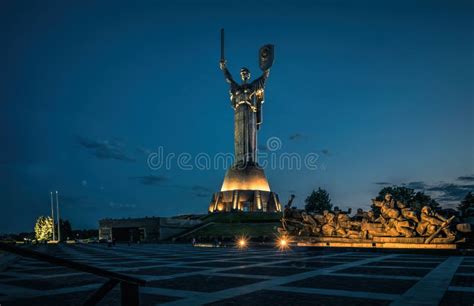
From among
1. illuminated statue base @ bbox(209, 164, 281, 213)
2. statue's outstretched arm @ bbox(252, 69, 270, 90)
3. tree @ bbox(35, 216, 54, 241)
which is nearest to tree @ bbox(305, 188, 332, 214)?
illuminated statue base @ bbox(209, 164, 281, 213)

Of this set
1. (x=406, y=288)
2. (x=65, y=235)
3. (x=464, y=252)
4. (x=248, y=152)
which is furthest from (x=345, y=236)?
(x=65, y=235)

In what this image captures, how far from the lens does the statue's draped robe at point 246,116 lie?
218 feet

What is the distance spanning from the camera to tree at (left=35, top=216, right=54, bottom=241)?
238 ft

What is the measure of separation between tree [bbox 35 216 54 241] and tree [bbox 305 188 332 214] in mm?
45860

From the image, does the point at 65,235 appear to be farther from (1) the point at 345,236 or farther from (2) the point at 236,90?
(1) the point at 345,236

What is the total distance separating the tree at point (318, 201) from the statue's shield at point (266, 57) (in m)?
Result: 23.6

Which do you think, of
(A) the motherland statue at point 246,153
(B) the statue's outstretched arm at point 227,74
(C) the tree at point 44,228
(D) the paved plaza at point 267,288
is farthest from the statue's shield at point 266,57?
(D) the paved plaza at point 267,288

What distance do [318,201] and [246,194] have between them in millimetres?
14140

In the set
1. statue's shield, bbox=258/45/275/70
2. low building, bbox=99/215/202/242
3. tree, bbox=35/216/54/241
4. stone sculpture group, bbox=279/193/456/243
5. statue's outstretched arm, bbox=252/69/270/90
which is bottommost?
tree, bbox=35/216/54/241

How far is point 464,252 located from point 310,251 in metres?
8.57

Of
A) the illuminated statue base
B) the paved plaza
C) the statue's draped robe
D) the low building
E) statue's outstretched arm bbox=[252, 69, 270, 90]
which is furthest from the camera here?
statue's outstretched arm bbox=[252, 69, 270, 90]

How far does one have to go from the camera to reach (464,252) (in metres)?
20.2

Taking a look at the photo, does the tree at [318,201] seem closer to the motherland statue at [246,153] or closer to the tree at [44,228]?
the motherland statue at [246,153]

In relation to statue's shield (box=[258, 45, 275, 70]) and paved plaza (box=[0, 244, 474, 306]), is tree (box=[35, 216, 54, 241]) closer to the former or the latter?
statue's shield (box=[258, 45, 275, 70])
